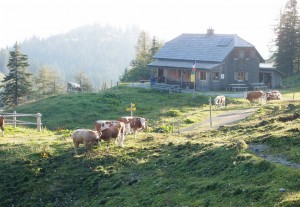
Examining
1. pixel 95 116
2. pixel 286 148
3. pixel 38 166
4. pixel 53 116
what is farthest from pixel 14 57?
pixel 286 148

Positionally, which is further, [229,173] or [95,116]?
[95,116]

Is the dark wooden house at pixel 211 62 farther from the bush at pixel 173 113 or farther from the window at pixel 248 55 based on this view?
the bush at pixel 173 113

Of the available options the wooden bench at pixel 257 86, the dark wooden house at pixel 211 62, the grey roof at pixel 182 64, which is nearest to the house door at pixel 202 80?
the dark wooden house at pixel 211 62

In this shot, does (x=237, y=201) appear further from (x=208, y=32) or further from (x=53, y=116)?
(x=208, y=32)

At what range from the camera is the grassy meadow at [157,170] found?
1354 cm

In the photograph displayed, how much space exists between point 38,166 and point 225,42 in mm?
37146

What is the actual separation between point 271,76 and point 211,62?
9.90 metres

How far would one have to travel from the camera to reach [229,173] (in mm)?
15211

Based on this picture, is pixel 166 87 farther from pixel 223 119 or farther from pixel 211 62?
pixel 223 119

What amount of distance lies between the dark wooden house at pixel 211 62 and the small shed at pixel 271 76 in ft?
5.71

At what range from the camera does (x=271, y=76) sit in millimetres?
55562

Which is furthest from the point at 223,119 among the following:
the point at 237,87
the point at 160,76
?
the point at 160,76

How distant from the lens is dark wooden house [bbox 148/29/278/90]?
5044cm

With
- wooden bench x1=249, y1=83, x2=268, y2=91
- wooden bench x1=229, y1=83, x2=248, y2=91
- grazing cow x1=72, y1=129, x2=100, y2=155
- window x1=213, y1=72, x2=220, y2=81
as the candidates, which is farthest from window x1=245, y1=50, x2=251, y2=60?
grazing cow x1=72, y1=129, x2=100, y2=155
